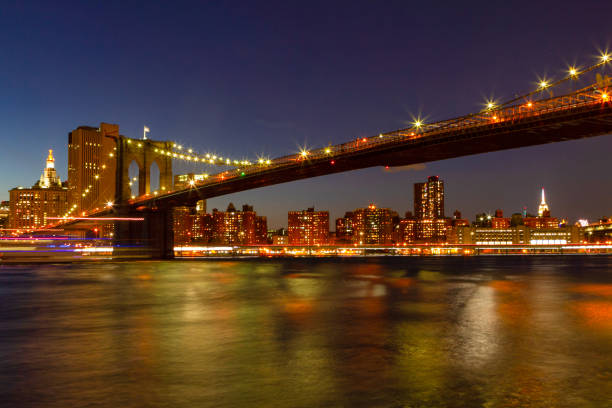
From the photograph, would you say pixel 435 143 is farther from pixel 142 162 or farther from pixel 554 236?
pixel 554 236

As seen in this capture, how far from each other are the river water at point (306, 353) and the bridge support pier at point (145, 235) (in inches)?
1614

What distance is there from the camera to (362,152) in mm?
49125

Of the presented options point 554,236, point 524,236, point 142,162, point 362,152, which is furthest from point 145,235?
point 554,236

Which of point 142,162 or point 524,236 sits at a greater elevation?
point 142,162

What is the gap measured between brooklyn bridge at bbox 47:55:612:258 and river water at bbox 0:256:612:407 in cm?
2081

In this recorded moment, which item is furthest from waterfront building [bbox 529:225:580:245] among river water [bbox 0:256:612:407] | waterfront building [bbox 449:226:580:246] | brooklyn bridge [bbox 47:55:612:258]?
river water [bbox 0:256:612:407]

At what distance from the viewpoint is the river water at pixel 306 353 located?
6.71 m

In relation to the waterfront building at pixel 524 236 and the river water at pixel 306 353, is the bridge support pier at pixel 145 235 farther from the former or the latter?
the waterfront building at pixel 524 236

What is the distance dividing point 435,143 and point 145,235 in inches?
1337

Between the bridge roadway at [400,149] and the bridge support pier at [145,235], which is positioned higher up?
the bridge roadway at [400,149]

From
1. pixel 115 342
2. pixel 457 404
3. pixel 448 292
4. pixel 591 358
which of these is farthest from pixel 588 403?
pixel 448 292

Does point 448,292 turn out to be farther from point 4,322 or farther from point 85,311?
point 4,322

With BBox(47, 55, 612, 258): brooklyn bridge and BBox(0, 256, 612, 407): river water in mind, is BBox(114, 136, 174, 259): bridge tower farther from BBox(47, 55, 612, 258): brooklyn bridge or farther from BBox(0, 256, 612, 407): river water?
BBox(0, 256, 612, 407): river water

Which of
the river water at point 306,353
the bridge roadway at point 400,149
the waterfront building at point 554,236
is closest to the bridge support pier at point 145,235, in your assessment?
the bridge roadway at point 400,149
